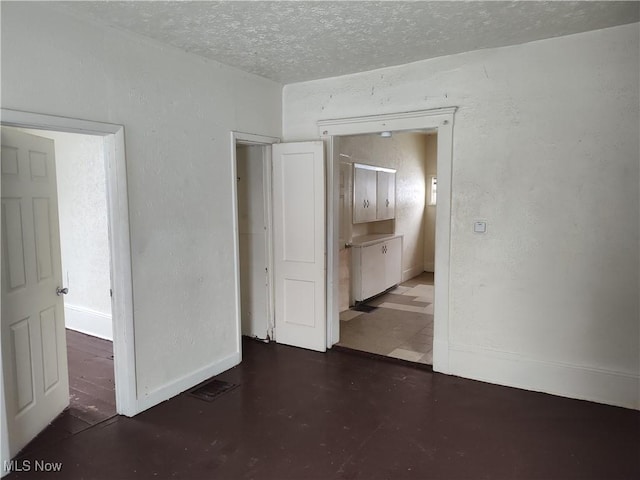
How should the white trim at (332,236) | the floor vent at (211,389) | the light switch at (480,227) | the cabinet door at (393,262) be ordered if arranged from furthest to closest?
the cabinet door at (393,262) → the white trim at (332,236) → the light switch at (480,227) → the floor vent at (211,389)

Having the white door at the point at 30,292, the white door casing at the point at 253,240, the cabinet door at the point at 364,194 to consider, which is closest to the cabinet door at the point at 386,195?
the cabinet door at the point at 364,194

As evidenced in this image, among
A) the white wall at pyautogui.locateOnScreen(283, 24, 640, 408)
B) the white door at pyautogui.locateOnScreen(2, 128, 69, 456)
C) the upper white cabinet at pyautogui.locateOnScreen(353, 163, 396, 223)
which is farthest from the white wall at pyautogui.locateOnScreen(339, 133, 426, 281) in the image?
the white door at pyautogui.locateOnScreen(2, 128, 69, 456)

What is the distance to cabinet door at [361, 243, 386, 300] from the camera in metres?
6.09

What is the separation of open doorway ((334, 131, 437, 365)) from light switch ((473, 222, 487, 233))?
1202 millimetres

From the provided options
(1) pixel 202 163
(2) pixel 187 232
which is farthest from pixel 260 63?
(2) pixel 187 232

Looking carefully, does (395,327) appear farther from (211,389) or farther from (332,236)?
(211,389)

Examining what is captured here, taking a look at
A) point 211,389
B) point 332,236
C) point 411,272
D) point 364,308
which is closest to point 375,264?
point 364,308

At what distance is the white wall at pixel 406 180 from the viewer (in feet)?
21.5

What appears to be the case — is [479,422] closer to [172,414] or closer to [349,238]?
[172,414]

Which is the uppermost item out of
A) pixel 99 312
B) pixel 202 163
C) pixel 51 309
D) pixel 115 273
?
pixel 202 163

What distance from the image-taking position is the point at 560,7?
2.65 m

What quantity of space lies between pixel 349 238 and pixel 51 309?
12.5ft

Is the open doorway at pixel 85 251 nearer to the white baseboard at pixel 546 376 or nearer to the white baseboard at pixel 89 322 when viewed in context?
the white baseboard at pixel 89 322

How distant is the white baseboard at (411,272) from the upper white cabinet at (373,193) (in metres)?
1.21
